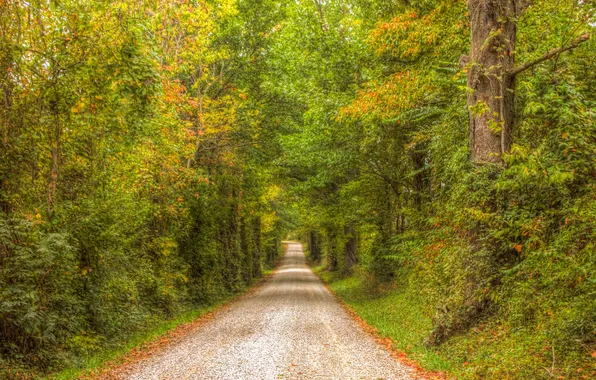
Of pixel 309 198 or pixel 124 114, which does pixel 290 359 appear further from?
pixel 309 198

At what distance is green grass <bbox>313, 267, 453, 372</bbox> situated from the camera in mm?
7723

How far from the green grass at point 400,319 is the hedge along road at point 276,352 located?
1.76 feet

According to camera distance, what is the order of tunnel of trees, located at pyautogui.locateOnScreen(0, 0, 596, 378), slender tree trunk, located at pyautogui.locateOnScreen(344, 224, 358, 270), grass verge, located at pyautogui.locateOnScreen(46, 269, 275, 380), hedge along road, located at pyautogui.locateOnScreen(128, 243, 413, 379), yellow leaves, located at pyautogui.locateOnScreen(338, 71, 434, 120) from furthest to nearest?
slender tree trunk, located at pyautogui.locateOnScreen(344, 224, 358, 270)
yellow leaves, located at pyautogui.locateOnScreen(338, 71, 434, 120)
grass verge, located at pyautogui.locateOnScreen(46, 269, 275, 380)
hedge along road, located at pyautogui.locateOnScreen(128, 243, 413, 379)
tunnel of trees, located at pyautogui.locateOnScreen(0, 0, 596, 378)

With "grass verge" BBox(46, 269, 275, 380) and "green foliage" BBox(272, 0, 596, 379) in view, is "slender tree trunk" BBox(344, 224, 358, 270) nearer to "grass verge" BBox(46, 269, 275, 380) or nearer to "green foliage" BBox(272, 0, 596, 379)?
"green foliage" BBox(272, 0, 596, 379)

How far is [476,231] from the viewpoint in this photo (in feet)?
25.5

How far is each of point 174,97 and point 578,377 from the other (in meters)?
12.6

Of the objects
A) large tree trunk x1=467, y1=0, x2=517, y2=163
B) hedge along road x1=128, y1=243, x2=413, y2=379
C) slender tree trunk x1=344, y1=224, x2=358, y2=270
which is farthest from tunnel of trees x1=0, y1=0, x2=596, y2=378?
slender tree trunk x1=344, y1=224, x2=358, y2=270

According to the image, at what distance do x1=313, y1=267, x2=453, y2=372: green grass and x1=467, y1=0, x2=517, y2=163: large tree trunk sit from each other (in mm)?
3858

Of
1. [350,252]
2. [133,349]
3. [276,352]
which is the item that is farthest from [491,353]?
[350,252]

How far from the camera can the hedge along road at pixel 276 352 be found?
690cm

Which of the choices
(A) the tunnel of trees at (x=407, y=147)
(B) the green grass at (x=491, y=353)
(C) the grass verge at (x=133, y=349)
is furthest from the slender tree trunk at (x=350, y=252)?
(B) the green grass at (x=491, y=353)

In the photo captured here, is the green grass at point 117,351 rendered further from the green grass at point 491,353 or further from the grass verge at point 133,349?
the green grass at point 491,353

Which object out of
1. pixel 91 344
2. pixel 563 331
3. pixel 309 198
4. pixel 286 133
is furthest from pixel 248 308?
pixel 309 198

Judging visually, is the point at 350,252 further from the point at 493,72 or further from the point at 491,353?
the point at 491,353
